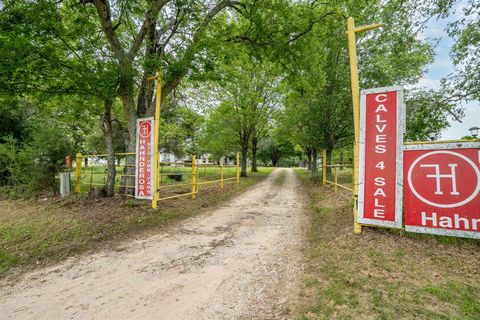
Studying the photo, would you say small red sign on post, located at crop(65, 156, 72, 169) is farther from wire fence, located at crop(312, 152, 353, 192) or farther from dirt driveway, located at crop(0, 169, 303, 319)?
wire fence, located at crop(312, 152, 353, 192)

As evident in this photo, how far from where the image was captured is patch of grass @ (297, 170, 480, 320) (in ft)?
6.99

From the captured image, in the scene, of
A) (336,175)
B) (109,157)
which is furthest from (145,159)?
(336,175)

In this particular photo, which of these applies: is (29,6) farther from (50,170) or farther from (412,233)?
(412,233)

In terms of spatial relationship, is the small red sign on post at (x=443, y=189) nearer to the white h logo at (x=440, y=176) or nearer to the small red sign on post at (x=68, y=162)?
the white h logo at (x=440, y=176)

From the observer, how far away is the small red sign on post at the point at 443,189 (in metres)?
3.10

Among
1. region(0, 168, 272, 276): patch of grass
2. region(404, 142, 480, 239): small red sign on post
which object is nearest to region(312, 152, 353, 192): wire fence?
region(404, 142, 480, 239): small red sign on post

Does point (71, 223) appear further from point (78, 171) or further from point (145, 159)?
point (78, 171)

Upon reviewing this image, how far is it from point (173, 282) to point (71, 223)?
3566 millimetres

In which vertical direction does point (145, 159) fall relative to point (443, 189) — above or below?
above

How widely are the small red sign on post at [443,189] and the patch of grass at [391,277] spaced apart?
29 cm

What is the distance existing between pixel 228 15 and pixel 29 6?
6528mm

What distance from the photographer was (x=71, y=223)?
5.03 metres

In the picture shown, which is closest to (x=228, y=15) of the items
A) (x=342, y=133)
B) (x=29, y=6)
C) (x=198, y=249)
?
(x=29, y=6)

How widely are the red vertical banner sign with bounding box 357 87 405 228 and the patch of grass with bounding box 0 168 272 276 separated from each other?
13.6 ft
